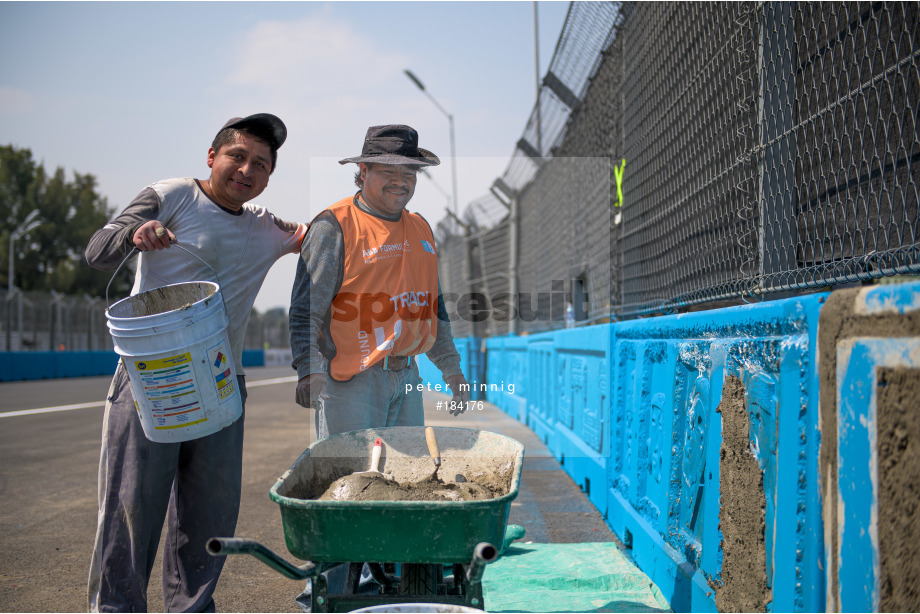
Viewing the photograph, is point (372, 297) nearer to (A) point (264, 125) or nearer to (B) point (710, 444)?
(A) point (264, 125)

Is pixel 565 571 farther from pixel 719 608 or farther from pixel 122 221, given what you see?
pixel 122 221

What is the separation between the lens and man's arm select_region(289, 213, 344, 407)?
3.01 meters

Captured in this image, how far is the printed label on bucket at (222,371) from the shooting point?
97.8 inches

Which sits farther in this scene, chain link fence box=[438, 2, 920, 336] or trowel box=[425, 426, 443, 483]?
trowel box=[425, 426, 443, 483]

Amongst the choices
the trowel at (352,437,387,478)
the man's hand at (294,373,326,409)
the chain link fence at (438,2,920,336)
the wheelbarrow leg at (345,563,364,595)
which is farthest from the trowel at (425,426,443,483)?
the chain link fence at (438,2,920,336)

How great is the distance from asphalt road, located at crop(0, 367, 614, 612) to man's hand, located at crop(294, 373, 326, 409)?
1096 millimetres

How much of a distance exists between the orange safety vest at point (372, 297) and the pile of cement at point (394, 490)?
29.4 inches

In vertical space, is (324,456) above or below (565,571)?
above

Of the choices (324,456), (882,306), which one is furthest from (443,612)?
(882,306)

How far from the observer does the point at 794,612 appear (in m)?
1.95

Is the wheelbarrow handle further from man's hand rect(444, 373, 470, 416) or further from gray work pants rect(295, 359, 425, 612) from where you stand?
man's hand rect(444, 373, 470, 416)

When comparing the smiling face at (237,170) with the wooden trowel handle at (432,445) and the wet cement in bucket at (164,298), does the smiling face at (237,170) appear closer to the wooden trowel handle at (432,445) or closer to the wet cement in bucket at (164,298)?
the wet cement in bucket at (164,298)

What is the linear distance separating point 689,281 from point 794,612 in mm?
2191

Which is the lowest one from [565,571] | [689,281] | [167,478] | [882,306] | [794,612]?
[565,571]
